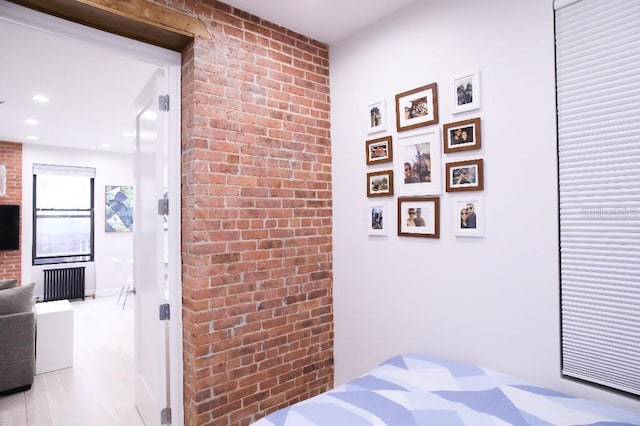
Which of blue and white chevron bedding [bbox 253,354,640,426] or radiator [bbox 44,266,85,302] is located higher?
blue and white chevron bedding [bbox 253,354,640,426]

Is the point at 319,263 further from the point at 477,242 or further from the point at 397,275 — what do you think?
the point at 477,242

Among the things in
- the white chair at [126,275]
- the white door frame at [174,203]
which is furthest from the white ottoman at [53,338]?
the white chair at [126,275]

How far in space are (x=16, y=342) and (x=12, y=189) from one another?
13.6 ft

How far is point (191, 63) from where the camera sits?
2.05 metres

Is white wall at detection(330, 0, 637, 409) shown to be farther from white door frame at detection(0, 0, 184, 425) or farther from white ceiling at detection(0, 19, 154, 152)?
white ceiling at detection(0, 19, 154, 152)

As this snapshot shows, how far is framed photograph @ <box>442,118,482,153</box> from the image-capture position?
187 centimetres

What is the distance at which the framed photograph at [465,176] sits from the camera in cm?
186

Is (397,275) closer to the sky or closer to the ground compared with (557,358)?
closer to the sky

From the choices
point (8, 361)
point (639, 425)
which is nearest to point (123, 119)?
point (8, 361)

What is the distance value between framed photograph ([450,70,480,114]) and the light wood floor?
3.06 metres

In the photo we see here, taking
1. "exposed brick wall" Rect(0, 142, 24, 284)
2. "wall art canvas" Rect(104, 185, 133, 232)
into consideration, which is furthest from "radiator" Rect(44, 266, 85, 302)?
"wall art canvas" Rect(104, 185, 133, 232)

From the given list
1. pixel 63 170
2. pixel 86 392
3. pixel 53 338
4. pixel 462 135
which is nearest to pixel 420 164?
pixel 462 135

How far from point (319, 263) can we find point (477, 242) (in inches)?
45.5

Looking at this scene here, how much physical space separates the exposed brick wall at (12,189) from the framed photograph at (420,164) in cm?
671
